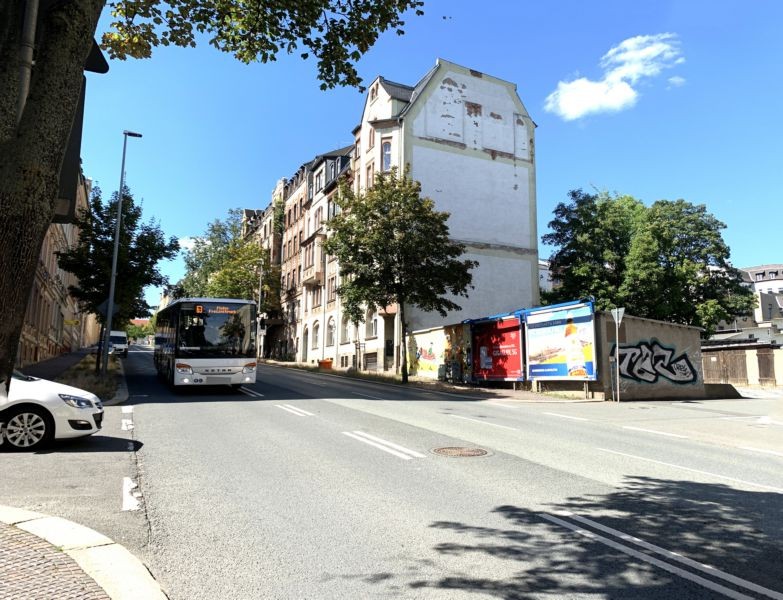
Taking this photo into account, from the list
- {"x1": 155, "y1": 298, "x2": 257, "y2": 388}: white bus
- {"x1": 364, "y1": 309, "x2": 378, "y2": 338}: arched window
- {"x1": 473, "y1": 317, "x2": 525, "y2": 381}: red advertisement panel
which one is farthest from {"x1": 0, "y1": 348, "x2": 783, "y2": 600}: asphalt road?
{"x1": 364, "y1": 309, "x2": 378, "y2": 338}: arched window

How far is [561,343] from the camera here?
23.3m

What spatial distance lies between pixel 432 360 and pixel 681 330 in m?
13.0

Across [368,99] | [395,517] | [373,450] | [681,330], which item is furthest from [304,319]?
[395,517]

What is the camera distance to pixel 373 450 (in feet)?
29.7

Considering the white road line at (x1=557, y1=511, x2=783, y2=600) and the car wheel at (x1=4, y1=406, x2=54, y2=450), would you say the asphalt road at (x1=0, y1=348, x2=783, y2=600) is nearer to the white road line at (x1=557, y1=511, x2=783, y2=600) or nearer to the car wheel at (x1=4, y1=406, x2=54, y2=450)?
the white road line at (x1=557, y1=511, x2=783, y2=600)

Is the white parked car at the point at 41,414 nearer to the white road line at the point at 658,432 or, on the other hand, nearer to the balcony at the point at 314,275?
the white road line at the point at 658,432

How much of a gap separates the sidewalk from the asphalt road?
255mm

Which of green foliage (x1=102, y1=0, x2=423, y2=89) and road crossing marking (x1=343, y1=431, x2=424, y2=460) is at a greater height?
green foliage (x1=102, y1=0, x2=423, y2=89)

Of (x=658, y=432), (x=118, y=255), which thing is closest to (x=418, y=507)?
(x=658, y=432)

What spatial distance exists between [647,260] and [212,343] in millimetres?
31584

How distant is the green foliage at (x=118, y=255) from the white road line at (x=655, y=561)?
24.6m

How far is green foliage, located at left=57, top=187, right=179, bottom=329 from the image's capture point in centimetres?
2558

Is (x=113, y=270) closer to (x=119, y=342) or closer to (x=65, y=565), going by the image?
(x=65, y=565)

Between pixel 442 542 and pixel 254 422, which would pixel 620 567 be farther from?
pixel 254 422
